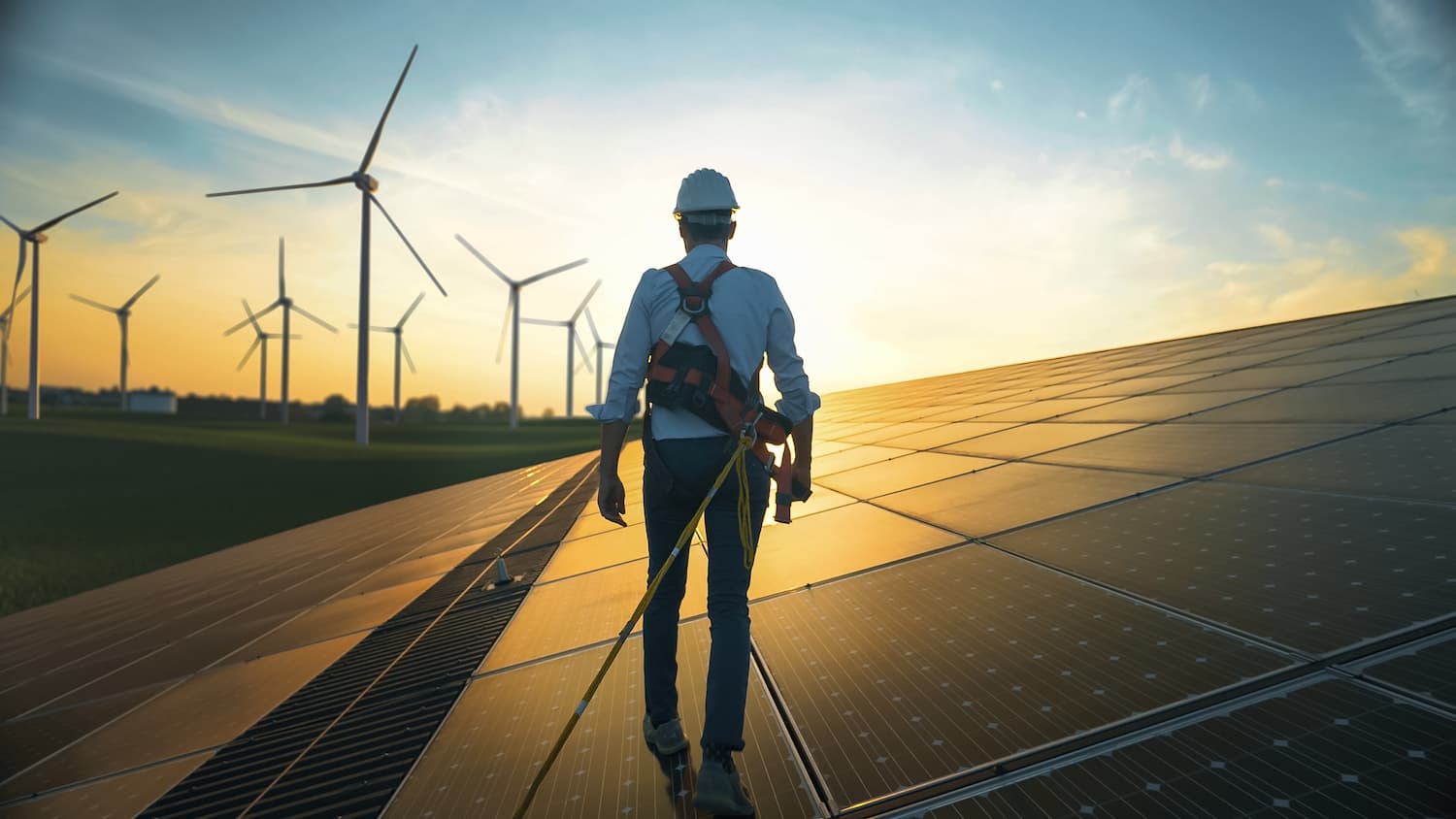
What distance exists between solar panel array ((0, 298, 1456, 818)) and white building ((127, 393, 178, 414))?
143783 millimetres

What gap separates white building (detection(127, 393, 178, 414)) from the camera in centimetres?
12925

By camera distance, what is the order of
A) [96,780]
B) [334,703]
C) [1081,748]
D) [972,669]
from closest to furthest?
[1081,748]
[972,669]
[96,780]
[334,703]

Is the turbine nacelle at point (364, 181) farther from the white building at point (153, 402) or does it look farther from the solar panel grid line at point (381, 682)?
the white building at point (153, 402)

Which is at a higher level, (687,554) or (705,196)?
(705,196)

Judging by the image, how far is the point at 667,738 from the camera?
3516 mm

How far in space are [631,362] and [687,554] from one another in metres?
0.86

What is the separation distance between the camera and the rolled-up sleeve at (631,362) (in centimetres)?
373

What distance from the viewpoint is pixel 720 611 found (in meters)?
3.45

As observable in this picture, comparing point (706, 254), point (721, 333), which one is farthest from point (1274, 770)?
point (706, 254)

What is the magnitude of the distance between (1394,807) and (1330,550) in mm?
1897

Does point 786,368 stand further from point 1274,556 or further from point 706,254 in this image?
point 1274,556

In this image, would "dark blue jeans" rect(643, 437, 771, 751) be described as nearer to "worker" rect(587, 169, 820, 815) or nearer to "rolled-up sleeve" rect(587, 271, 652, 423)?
"worker" rect(587, 169, 820, 815)

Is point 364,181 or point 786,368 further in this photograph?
point 364,181

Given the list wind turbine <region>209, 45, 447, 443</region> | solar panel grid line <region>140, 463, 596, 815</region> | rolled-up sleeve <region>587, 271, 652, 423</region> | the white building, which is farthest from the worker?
the white building
